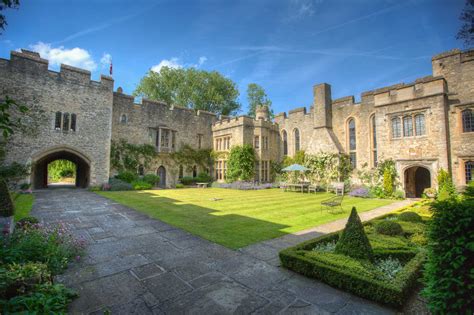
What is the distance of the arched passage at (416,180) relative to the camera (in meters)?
18.1

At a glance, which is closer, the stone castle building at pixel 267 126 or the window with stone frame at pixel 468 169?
the window with stone frame at pixel 468 169

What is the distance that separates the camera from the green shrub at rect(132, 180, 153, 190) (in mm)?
20294

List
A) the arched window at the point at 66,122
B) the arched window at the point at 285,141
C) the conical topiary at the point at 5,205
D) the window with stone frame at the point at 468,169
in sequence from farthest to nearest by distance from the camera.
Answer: the arched window at the point at 285,141 < the arched window at the point at 66,122 < the window with stone frame at the point at 468,169 < the conical topiary at the point at 5,205

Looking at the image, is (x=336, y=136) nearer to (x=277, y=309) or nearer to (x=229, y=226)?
(x=229, y=226)

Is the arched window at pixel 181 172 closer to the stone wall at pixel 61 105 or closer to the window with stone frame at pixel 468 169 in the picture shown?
the stone wall at pixel 61 105

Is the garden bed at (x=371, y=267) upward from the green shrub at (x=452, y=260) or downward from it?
downward

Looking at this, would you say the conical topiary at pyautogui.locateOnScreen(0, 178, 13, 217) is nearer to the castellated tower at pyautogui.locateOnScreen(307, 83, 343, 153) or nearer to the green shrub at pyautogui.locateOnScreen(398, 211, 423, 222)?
the green shrub at pyautogui.locateOnScreen(398, 211, 423, 222)

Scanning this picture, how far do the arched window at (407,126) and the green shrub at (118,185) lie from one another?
22.6m

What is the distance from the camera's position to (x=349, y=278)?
12.7 ft

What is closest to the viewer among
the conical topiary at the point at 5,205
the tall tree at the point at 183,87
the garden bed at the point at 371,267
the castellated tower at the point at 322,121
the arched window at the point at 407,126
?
the garden bed at the point at 371,267

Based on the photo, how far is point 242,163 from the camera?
2409cm

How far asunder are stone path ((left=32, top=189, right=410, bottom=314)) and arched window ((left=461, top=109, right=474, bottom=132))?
17166 mm

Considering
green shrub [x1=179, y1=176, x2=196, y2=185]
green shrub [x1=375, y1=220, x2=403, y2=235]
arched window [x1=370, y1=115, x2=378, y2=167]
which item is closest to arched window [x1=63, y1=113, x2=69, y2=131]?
green shrub [x1=179, y1=176, x2=196, y2=185]

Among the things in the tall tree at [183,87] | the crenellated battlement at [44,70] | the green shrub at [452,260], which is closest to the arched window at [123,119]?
the crenellated battlement at [44,70]
